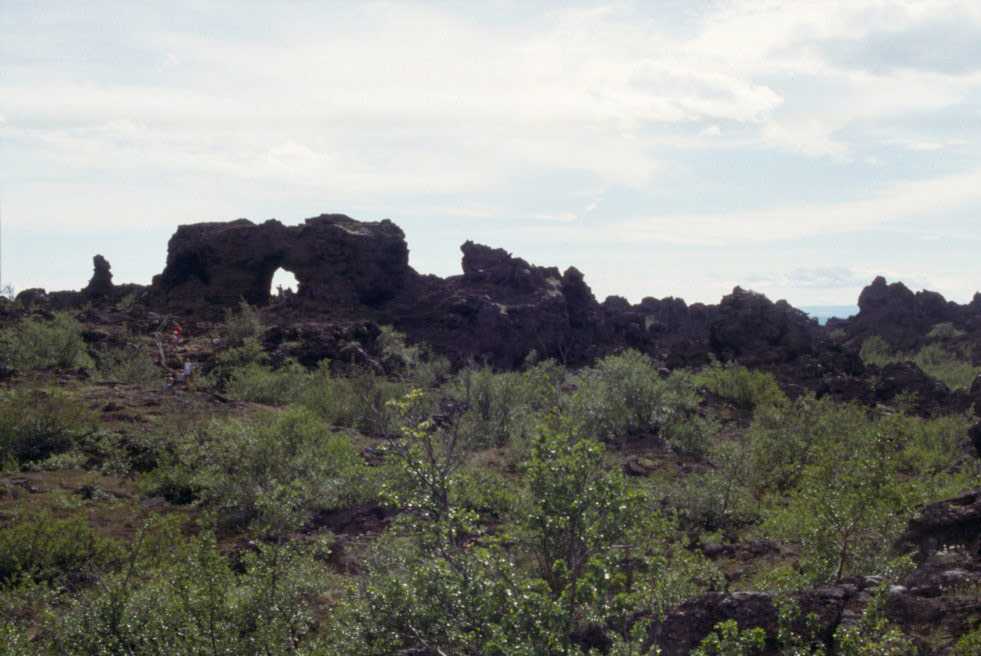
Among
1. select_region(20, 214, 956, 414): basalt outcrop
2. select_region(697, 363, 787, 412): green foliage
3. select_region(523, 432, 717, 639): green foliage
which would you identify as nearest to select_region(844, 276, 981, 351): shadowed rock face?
select_region(20, 214, 956, 414): basalt outcrop

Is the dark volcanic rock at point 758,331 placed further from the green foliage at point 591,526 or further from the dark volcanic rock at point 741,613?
the green foliage at point 591,526

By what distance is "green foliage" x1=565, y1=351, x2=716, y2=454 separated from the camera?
17.5 m

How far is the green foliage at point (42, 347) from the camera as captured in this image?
22922 mm

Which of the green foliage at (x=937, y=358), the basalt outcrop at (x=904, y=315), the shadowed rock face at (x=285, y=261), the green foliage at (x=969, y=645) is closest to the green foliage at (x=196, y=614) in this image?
the green foliage at (x=969, y=645)

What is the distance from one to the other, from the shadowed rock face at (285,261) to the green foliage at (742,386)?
13550mm

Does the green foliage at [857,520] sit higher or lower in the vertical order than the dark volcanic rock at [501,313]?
lower

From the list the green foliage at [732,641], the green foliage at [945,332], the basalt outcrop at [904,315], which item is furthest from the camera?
the basalt outcrop at [904,315]

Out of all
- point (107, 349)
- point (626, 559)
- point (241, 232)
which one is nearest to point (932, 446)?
point (626, 559)

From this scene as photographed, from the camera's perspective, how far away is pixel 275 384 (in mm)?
21781

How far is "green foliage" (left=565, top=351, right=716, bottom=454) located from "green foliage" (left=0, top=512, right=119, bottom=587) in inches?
358

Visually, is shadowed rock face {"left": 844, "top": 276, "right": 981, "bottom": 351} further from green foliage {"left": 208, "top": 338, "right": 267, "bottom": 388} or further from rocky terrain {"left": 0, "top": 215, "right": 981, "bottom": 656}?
green foliage {"left": 208, "top": 338, "right": 267, "bottom": 388}

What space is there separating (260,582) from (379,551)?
5.04 feet

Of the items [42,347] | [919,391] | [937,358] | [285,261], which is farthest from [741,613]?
[937,358]

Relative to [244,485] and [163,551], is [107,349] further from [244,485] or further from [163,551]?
[163,551]
